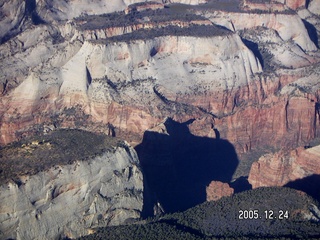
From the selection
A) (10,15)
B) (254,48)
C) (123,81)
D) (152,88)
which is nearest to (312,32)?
(254,48)

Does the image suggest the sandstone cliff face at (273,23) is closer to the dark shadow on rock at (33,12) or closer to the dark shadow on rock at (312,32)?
the dark shadow on rock at (312,32)

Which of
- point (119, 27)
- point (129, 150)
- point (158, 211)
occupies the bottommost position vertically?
point (158, 211)

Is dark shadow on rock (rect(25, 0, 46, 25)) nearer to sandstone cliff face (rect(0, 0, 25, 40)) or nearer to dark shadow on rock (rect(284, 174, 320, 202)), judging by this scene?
sandstone cliff face (rect(0, 0, 25, 40))

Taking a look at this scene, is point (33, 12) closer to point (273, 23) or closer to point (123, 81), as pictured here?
point (123, 81)

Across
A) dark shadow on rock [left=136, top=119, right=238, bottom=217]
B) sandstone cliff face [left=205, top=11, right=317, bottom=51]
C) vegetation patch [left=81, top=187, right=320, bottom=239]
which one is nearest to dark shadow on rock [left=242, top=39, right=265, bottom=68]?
sandstone cliff face [left=205, top=11, right=317, bottom=51]

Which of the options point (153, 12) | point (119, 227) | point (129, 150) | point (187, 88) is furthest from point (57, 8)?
point (119, 227)

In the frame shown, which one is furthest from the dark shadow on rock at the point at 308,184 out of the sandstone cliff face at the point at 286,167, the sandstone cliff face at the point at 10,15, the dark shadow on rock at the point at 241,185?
the sandstone cliff face at the point at 10,15

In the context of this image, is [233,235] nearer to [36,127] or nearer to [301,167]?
[301,167]
